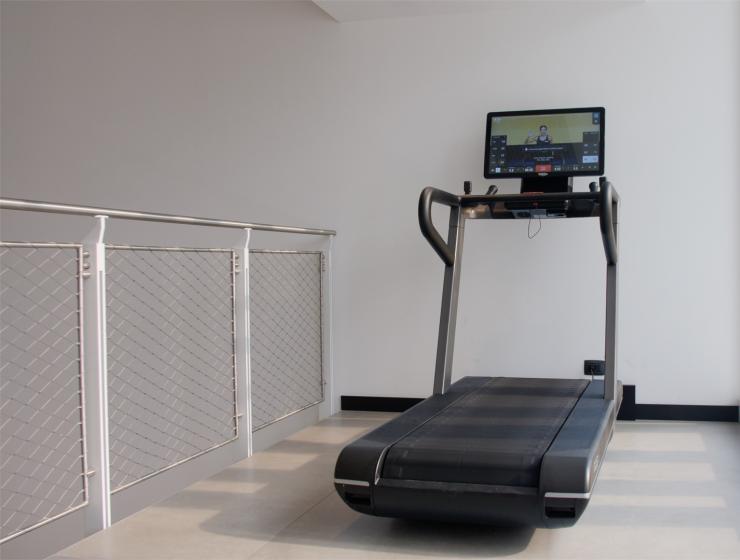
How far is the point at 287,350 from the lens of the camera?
5.24 metres

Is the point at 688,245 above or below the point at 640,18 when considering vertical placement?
below

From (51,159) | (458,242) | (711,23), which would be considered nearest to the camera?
(458,242)

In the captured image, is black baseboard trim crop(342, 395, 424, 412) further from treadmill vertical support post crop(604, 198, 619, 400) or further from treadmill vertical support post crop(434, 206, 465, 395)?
treadmill vertical support post crop(604, 198, 619, 400)

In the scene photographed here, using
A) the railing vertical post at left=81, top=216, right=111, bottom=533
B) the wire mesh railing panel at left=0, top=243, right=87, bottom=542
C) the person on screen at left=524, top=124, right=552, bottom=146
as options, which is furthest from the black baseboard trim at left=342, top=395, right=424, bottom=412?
the railing vertical post at left=81, top=216, right=111, bottom=533

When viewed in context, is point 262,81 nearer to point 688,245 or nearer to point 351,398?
point 351,398

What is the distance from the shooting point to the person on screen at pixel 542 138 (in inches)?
174

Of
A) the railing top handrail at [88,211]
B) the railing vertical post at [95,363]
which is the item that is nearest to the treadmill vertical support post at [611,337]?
the railing top handrail at [88,211]

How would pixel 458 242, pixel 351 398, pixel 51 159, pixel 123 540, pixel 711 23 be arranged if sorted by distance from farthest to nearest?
pixel 51 159, pixel 351 398, pixel 711 23, pixel 458 242, pixel 123 540

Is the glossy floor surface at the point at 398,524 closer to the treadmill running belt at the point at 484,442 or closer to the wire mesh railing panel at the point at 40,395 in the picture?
the treadmill running belt at the point at 484,442

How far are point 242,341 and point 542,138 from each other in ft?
6.21

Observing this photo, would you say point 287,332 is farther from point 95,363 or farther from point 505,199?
point 95,363

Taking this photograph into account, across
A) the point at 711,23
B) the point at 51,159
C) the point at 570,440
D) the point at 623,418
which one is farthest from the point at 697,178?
the point at 51,159

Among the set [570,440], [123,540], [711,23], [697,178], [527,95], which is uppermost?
[711,23]

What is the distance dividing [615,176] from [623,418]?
1.36 meters
